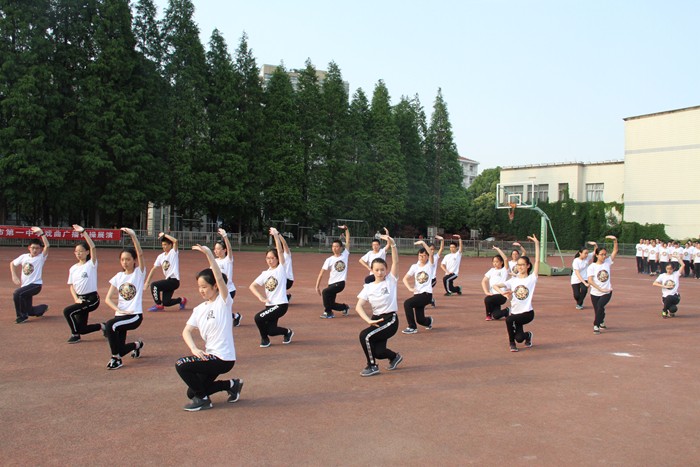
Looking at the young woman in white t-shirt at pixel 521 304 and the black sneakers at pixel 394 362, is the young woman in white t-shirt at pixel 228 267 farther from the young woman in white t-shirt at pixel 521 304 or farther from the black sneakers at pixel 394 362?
the young woman in white t-shirt at pixel 521 304

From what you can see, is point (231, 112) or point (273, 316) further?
point (231, 112)

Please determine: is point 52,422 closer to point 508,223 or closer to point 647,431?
point 647,431

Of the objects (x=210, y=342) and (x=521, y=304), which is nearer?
(x=210, y=342)

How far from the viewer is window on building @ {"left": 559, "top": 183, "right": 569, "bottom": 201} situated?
56.1 meters

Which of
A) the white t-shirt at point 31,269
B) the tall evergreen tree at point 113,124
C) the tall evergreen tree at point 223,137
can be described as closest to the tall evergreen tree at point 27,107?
the tall evergreen tree at point 113,124

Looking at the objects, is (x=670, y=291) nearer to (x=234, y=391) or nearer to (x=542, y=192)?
(x=234, y=391)

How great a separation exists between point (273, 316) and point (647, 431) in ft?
16.9

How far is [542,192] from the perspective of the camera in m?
58.8

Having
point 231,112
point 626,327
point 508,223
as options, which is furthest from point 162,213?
point 626,327

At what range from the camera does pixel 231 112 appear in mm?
40594

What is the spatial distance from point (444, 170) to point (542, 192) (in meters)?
Answer: 11.1

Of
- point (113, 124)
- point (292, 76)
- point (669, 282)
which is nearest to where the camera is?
point (669, 282)

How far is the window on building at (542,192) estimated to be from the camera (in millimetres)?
58188

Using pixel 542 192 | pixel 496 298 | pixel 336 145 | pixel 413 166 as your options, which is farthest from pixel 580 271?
pixel 542 192
